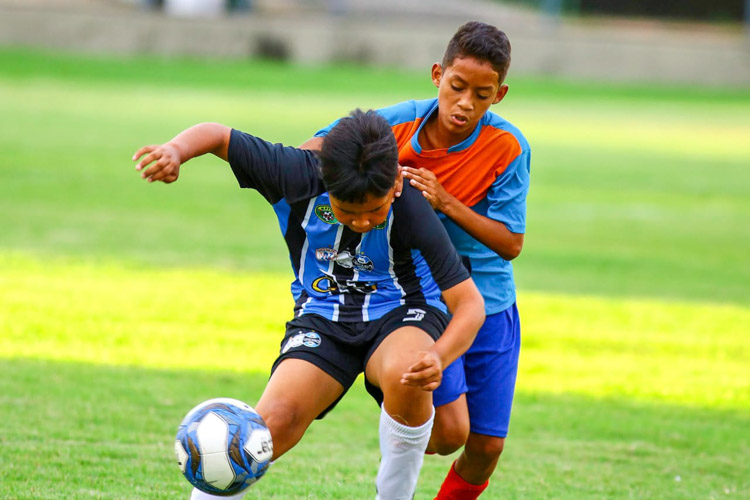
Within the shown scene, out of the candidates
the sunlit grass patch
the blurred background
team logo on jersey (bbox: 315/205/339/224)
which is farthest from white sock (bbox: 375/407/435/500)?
the blurred background

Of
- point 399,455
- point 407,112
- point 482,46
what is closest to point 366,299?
point 399,455

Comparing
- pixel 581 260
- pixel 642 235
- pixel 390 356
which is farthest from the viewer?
pixel 642 235

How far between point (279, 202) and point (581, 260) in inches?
316

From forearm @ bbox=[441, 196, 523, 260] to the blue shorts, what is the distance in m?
0.35

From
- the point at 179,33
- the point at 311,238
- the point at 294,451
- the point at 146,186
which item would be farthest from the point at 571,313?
the point at 179,33

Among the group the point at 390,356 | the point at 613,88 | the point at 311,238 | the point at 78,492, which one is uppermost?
the point at 311,238

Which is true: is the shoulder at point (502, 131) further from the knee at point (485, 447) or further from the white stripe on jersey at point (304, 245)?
the knee at point (485, 447)

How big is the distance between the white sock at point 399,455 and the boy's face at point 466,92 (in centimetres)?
114

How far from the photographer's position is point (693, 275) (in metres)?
11.3

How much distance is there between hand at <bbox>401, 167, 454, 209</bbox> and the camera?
4145 millimetres

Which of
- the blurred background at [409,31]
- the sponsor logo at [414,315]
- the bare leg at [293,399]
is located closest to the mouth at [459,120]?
the sponsor logo at [414,315]

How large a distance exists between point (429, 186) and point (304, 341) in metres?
0.74

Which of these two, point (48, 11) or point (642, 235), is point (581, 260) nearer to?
point (642, 235)

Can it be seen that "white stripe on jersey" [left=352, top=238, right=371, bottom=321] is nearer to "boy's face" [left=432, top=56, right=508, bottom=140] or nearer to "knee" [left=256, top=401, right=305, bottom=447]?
"knee" [left=256, top=401, right=305, bottom=447]
